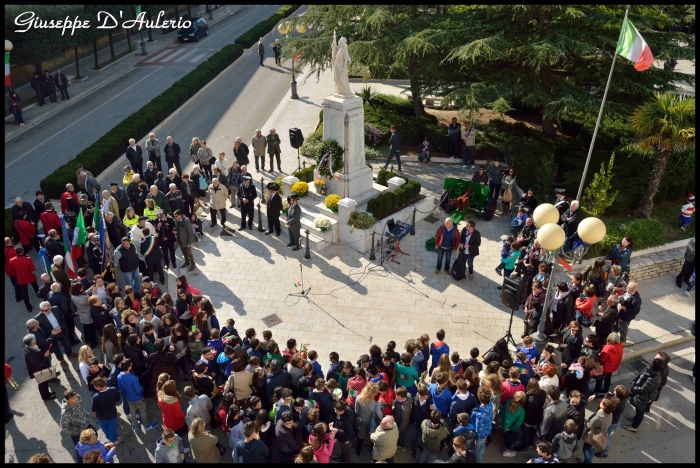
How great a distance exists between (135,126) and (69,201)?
7.96 metres

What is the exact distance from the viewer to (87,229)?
14.2m

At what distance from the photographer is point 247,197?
1569 centimetres

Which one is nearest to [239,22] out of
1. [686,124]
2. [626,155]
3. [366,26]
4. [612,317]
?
[366,26]

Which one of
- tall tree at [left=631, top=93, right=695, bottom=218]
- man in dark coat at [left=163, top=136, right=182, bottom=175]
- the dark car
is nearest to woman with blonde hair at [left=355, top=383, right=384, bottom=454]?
tall tree at [left=631, top=93, right=695, bottom=218]

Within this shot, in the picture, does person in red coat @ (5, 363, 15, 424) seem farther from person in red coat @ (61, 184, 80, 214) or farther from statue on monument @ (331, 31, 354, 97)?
statue on monument @ (331, 31, 354, 97)

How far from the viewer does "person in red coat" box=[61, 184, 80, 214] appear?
1541 centimetres

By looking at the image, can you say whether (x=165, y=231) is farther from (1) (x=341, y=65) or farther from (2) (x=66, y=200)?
(1) (x=341, y=65)

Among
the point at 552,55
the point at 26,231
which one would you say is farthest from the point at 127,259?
the point at 552,55

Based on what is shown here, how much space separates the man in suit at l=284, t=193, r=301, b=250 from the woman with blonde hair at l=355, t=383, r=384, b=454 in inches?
268

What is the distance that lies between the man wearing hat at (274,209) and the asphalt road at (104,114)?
873cm

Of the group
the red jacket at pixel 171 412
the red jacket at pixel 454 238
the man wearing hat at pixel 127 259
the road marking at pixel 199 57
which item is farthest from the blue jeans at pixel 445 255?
the road marking at pixel 199 57

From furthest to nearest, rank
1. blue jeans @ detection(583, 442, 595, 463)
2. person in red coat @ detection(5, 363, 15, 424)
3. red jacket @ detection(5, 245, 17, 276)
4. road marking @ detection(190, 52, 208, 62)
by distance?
road marking @ detection(190, 52, 208, 62) < red jacket @ detection(5, 245, 17, 276) < person in red coat @ detection(5, 363, 15, 424) < blue jeans @ detection(583, 442, 595, 463)

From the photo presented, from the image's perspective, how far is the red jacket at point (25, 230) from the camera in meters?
14.3

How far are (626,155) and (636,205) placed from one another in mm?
2546
